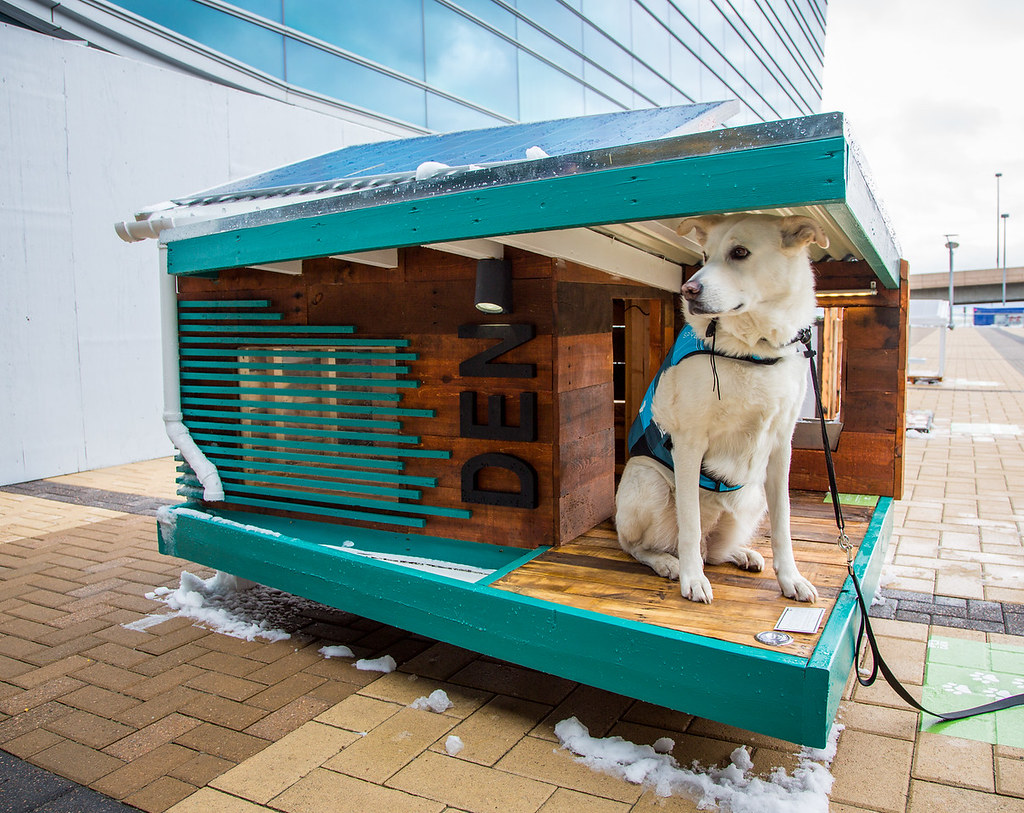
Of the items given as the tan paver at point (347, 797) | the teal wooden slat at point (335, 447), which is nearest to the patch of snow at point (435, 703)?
the tan paver at point (347, 797)

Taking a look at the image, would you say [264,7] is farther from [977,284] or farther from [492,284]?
[977,284]

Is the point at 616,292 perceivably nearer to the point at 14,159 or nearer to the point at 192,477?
the point at 192,477

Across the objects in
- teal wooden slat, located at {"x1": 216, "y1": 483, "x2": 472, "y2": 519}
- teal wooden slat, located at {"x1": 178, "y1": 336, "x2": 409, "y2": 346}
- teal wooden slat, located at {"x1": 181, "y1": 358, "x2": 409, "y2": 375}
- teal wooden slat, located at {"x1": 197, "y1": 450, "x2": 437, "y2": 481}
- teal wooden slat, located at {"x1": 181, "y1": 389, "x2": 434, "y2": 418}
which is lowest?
teal wooden slat, located at {"x1": 216, "y1": 483, "x2": 472, "y2": 519}

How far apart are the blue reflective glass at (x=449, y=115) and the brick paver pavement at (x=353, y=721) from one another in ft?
31.3

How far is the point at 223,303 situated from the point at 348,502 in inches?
60.9

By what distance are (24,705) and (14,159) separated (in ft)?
22.5

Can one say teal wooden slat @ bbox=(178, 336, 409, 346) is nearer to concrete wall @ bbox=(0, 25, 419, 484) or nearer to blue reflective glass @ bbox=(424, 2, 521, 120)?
concrete wall @ bbox=(0, 25, 419, 484)

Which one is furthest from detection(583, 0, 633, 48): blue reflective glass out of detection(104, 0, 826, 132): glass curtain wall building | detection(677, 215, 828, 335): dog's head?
detection(677, 215, 828, 335): dog's head

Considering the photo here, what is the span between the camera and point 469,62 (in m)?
13.0

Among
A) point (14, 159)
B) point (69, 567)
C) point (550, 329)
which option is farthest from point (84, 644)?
point (14, 159)

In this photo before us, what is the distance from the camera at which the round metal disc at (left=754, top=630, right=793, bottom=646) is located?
2.55m

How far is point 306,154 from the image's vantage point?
36.6 ft

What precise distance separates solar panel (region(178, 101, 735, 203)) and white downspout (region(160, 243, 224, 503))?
2.29ft

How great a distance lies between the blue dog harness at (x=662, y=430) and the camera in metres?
3.00
